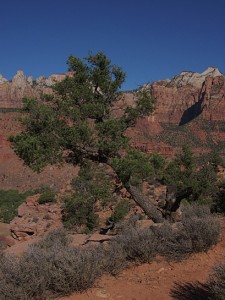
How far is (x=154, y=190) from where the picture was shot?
117 ft

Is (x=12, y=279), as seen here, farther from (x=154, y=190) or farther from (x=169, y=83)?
(x=169, y=83)

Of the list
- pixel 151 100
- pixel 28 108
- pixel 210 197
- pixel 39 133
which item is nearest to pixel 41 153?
pixel 39 133

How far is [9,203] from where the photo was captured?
4609cm

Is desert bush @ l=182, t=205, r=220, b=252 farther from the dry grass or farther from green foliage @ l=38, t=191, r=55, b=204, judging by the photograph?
green foliage @ l=38, t=191, r=55, b=204

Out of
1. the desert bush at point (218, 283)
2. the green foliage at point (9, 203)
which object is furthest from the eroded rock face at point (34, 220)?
the desert bush at point (218, 283)

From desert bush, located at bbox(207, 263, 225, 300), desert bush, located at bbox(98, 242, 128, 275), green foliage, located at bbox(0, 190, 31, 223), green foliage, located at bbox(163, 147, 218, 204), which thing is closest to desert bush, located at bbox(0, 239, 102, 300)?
desert bush, located at bbox(98, 242, 128, 275)

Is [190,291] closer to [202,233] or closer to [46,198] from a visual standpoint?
[202,233]

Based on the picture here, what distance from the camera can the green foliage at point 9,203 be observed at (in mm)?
39156

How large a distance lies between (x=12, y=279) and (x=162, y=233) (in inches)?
147

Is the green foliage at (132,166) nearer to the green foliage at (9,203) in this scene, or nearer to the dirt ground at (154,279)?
the dirt ground at (154,279)

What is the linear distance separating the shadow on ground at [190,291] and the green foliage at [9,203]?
114ft

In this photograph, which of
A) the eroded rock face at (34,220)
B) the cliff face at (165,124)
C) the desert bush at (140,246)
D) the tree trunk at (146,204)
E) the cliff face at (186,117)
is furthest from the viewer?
the cliff face at (186,117)

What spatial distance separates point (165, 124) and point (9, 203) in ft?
246

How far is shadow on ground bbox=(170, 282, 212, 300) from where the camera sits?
16.9 feet
